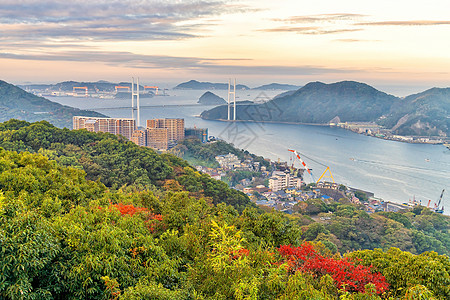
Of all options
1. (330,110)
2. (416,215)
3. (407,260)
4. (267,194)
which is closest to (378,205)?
(416,215)

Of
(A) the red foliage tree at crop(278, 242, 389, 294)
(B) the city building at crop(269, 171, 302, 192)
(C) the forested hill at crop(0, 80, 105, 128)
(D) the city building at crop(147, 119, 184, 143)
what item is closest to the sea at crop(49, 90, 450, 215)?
(B) the city building at crop(269, 171, 302, 192)

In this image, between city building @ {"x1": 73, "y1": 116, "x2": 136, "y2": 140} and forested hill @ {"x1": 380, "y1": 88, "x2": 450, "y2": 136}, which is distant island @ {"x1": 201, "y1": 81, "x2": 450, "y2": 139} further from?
city building @ {"x1": 73, "y1": 116, "x2": 136, "y2": 140}

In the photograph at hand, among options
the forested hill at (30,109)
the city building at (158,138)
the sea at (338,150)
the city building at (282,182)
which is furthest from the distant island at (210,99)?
the city building at (282,182)

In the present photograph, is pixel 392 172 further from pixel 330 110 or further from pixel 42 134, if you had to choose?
pixel 330 110

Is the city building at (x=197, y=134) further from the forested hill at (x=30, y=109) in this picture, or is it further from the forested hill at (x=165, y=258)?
the forested hill at (x=165, y=258)

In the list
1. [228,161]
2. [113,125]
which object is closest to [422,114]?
[228,161]

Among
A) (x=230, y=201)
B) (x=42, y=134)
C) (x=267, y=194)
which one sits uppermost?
(x=42, y=134)

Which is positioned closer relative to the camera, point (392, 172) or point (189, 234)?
point (189, 234)
